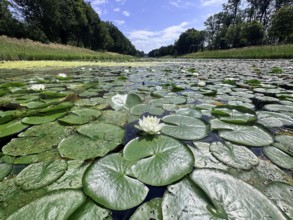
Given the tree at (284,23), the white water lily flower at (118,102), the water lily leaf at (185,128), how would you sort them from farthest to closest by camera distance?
the tree at (284,23) → the white water lily flower at (118,102) → the water lily leaf at (185,128)

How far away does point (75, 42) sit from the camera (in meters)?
31.0

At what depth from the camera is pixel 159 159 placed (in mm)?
1004

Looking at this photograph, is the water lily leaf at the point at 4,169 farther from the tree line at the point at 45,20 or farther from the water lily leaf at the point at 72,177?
the tree line at the point at 45,20

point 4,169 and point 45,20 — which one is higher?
point 45,20

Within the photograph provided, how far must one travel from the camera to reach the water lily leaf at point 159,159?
87cm

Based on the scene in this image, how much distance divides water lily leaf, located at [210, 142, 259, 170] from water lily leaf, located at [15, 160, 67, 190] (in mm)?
902

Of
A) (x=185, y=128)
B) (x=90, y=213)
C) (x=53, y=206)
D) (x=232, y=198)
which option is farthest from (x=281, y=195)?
(x=53, y=206)

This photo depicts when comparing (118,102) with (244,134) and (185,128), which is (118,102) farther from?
(244,134)

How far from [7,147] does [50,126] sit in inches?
13.9

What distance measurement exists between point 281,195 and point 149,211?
0.60 m

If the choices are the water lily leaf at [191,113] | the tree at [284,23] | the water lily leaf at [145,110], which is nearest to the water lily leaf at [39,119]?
the water lily leaf at [145,110]

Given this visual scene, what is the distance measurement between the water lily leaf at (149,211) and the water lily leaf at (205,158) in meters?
0.34

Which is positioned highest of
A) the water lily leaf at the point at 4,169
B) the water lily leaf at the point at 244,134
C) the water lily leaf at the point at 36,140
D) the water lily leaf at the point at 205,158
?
the water lily leaf at the point at 244,134

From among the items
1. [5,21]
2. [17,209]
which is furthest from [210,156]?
[5,21]
